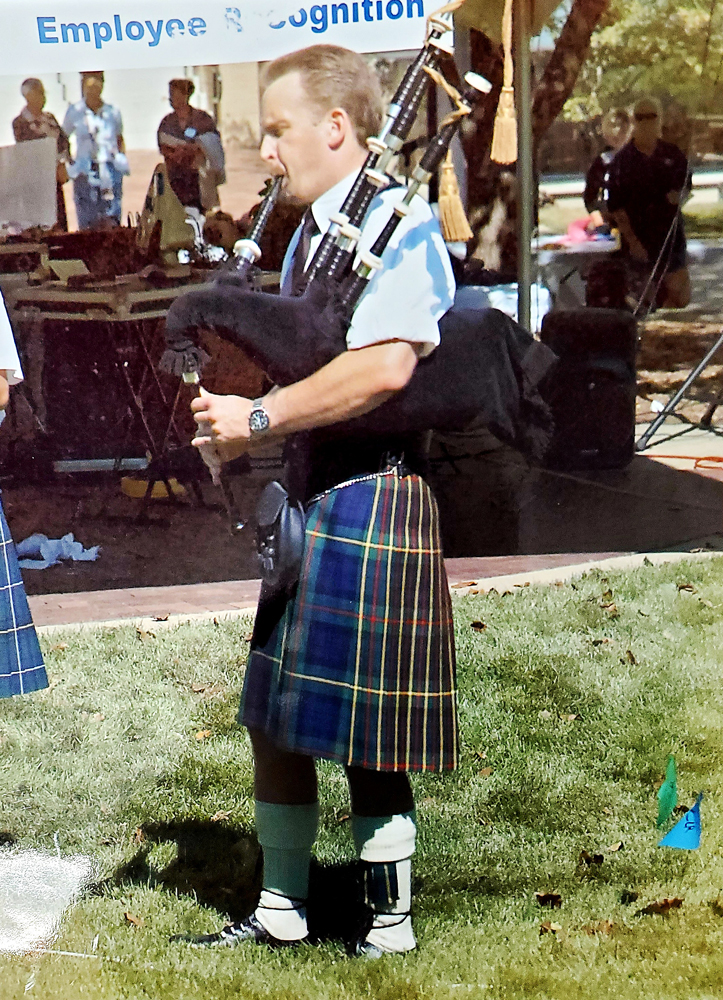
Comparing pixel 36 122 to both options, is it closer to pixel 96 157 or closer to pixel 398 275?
pixel 96 157

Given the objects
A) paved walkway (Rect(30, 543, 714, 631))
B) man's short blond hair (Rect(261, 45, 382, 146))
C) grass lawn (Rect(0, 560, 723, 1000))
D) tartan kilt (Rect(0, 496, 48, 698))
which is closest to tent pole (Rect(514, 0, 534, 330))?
man's short blond hair (Rect(261, 45, 382, 146))

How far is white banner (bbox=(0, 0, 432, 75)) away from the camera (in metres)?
2.51

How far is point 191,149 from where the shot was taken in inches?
103

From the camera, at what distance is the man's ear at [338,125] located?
8.07 feet

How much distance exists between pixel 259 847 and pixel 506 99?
1772mm

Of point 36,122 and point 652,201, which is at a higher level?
point 36,122

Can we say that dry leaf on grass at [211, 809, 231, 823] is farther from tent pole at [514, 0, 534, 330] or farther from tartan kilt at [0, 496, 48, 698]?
tent pole at [514, 0, 534, 330]

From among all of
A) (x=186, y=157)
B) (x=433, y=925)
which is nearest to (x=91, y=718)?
(x=433, y=925)

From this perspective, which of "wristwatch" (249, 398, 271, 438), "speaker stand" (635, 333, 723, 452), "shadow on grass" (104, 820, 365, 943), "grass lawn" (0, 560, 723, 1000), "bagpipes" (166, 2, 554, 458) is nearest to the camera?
"bagpipes" (166, 2, 554, 458)

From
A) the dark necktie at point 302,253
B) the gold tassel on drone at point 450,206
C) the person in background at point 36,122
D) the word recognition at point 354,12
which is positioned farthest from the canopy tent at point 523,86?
the person in background at point 36,122

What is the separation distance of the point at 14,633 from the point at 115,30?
4.37 feet

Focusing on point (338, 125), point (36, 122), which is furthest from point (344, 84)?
point (36, 122)

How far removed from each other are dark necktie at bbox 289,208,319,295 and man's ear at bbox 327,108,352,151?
151mm

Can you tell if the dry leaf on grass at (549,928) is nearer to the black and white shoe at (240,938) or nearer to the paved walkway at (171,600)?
the black and white shoe at (240,938)
